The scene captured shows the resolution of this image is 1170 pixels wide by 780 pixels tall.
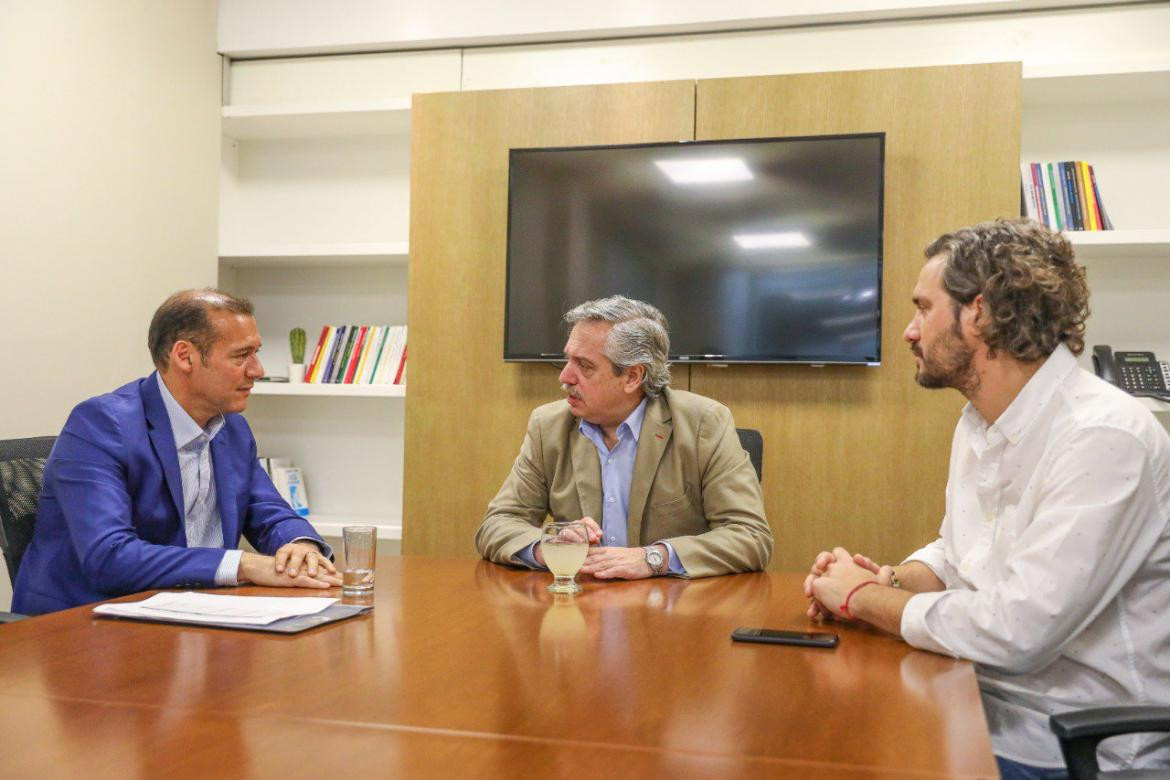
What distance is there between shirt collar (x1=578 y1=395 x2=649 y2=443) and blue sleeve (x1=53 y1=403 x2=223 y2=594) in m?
0.96

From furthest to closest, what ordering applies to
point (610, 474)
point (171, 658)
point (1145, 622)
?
point (610, 474), point (1145, 622), point (171, 658)

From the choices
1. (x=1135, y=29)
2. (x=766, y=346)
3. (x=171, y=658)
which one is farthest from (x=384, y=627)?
(x=1135, y=29)

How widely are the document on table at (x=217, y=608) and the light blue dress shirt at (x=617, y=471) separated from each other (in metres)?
0.89

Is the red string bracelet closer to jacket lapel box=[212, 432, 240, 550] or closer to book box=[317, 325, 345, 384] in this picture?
jacket lapel box=[212, 432, 240, 550]

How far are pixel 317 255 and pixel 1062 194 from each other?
2.88 metres

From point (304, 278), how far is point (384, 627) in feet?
11.1

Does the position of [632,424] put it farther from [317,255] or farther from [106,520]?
[317,255]

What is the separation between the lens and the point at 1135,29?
3.77 m

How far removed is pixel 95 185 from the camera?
385cm

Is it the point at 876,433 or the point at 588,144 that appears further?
the point at 588,144

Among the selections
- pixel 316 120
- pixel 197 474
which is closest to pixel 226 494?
pixel 197 474

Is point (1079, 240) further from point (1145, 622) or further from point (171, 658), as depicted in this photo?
point (171, 658)

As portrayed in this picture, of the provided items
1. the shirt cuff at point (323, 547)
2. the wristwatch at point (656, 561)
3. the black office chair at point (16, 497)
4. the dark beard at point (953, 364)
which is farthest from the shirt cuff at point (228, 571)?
the dark beard at point (953, 364)

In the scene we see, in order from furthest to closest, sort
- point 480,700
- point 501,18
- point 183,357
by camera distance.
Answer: point 501,18 → point 183,357 → point 480,700
